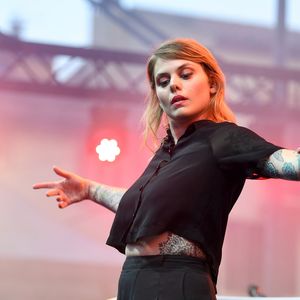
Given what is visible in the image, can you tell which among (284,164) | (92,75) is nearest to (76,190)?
(284,164)

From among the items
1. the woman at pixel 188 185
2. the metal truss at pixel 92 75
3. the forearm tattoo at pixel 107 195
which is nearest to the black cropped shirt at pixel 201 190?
the woman at pixel 188 185

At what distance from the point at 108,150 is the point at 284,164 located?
2.35 m

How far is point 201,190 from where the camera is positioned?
125 centimetres

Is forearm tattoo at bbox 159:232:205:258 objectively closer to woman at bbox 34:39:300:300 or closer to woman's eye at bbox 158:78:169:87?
woman at bbox 34:39:300:300

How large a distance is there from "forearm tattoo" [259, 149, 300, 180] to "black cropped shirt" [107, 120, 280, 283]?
5 centimetres

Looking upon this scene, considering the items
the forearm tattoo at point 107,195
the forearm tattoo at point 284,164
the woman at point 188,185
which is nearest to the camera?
the forearm tattoo at point 284,164

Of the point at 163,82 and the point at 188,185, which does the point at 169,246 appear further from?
the point at 163,82

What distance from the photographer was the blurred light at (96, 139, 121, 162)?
3.36m

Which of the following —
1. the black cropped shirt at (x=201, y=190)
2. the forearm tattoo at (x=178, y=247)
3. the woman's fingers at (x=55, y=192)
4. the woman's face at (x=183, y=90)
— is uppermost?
the woman's face at (x=183, y=90)

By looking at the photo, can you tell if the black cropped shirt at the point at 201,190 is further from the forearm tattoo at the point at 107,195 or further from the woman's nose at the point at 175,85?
the forearm tattoo at the point at 107,195

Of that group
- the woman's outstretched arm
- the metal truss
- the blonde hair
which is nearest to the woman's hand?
the woman's outstretched arm

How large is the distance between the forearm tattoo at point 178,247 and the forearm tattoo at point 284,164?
0.74ft

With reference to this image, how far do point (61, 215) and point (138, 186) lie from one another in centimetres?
205

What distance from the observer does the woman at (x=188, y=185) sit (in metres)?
1.21
